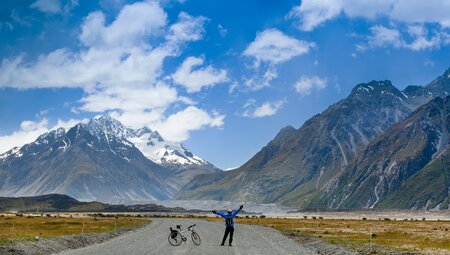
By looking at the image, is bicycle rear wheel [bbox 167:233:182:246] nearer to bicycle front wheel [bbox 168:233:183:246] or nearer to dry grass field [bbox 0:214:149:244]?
bicycle front wheel [bbox 168:233:183:246]

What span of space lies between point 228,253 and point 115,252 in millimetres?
11220

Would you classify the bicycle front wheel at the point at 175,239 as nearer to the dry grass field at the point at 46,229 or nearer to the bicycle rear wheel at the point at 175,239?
the bicycle rear wheel at the point at 175,239

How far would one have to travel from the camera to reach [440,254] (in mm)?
52719

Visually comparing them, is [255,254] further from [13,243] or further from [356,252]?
[13,243]

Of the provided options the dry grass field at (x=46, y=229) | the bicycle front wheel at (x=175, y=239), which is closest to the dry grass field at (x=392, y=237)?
the bicycle front wheel at (x=175, y=239)

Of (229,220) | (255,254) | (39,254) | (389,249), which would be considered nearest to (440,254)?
(389,249)

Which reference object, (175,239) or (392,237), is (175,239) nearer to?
(175,239)


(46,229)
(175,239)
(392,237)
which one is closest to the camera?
(175,239)

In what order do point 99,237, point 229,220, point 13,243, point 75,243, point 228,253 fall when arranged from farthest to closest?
point 99,237 < point 75,243 < point 229,220 < point 13,243 < point 228,253

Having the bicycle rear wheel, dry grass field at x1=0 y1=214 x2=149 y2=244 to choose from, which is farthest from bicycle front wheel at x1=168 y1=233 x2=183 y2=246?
dry grass field at x1=0 y1=214 x2=149 y2=244

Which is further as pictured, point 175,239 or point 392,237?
point 392,237

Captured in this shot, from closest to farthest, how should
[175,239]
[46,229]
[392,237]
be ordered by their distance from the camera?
[175,239] < [392,237] < [46,229]

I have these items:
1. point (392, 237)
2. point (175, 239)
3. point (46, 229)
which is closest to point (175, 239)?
point (175, 239)

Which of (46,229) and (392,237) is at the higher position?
(46,229)
